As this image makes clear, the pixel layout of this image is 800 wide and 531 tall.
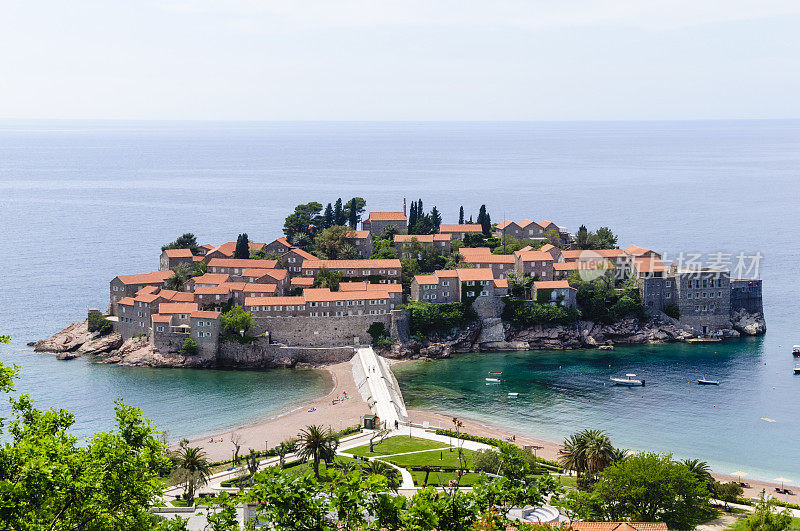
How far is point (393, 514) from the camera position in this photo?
21406 millimetres

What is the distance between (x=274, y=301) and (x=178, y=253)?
16.8 m

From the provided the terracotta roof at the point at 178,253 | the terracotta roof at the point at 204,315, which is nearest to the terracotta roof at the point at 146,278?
the terracotta roof at the point at 178,253

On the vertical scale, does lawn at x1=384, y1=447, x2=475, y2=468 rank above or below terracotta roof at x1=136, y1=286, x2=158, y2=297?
below

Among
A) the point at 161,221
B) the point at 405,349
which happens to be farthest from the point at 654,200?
the point at 405,349

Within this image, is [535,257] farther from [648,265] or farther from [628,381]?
[628,381]

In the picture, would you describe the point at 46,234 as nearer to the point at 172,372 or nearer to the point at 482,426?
the point at 172,372

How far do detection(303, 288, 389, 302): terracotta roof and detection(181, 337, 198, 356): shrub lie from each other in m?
11.2

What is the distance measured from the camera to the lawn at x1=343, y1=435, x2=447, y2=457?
186 ft

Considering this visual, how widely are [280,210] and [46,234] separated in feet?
148

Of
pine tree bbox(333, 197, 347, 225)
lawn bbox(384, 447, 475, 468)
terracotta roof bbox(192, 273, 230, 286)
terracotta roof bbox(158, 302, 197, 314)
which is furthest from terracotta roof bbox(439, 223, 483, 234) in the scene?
lawn bbox(384, 447, 475, 468)

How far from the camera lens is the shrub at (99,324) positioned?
8512 centimetres

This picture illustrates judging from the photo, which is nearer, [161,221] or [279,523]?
[279,523]

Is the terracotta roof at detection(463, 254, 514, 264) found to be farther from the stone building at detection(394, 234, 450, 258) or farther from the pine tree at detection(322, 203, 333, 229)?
the pine tree at detection(322, 203, 333, 229)

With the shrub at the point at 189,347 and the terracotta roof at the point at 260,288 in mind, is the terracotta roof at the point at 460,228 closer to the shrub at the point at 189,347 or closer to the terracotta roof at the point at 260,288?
the terracotta roof at the point at 260,288
